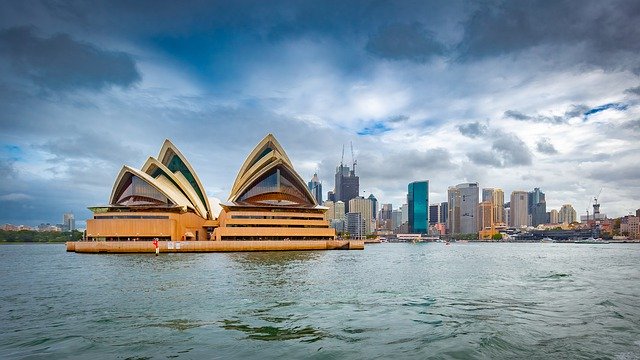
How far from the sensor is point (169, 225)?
59469mm

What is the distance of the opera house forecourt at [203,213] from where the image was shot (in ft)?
190

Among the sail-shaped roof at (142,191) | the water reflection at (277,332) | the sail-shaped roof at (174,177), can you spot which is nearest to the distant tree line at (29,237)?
the sail-shaped roof at (142,191)

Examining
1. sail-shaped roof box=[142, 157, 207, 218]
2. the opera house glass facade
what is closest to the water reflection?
the opera house glass facade

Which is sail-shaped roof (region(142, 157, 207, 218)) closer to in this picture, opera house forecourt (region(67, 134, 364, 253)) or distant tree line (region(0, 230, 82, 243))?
opera house forecourt (region(67, 134, 364, 253))

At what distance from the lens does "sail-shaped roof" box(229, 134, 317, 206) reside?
229 ft

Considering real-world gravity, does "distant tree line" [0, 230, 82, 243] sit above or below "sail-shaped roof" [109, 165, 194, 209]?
below

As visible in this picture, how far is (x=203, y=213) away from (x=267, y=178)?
12918 mm

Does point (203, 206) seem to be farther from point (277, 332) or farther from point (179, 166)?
point (277, 332)

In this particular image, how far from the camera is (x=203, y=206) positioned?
2901 inches

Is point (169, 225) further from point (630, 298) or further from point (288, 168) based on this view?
point (630, 298)

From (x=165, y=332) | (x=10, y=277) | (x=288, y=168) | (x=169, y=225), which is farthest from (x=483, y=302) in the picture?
(x=288, y=168)

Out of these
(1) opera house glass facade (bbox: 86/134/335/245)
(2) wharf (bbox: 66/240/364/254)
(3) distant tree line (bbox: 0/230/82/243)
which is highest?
(1) opera house glass facade (bbox: 86/134/335/245)

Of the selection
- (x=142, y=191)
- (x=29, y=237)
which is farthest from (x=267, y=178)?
(x=29, y=237)

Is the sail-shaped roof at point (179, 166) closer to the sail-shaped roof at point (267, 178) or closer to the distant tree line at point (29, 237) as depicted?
the sail-shaped roof at point (267, 178)
